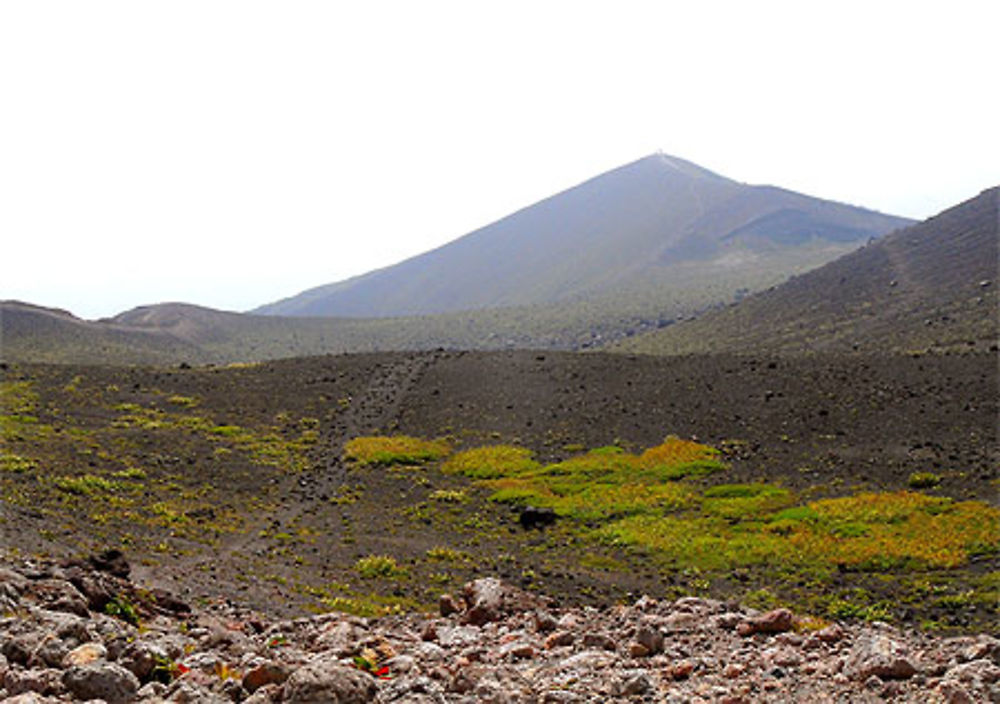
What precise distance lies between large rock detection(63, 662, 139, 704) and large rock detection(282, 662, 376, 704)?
1.67 meters

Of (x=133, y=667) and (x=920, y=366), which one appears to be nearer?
(x=133, y=667)

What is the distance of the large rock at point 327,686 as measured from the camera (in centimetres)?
763

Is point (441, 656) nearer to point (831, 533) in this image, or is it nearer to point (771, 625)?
point (771, 625)

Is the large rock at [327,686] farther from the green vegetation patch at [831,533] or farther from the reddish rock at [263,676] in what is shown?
the green vegetation patch at [831,533]

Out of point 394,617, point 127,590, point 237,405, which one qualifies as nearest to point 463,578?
point 394,617

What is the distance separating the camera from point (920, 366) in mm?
45750

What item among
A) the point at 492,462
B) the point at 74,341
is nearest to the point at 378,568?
the point at 492,462

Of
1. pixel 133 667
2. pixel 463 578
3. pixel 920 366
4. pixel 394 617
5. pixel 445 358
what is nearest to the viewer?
pixel 133 667

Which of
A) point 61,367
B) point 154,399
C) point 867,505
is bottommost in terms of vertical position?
point 867,505

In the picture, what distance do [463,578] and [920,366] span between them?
119 ft

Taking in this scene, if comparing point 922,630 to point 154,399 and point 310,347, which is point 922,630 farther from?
point 310,347

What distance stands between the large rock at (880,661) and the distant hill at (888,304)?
2156 inches

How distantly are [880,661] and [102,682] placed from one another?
8.84 meters

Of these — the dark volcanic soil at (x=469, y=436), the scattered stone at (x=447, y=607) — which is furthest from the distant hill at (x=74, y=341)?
the scattered stone at (x=447, y=607)
